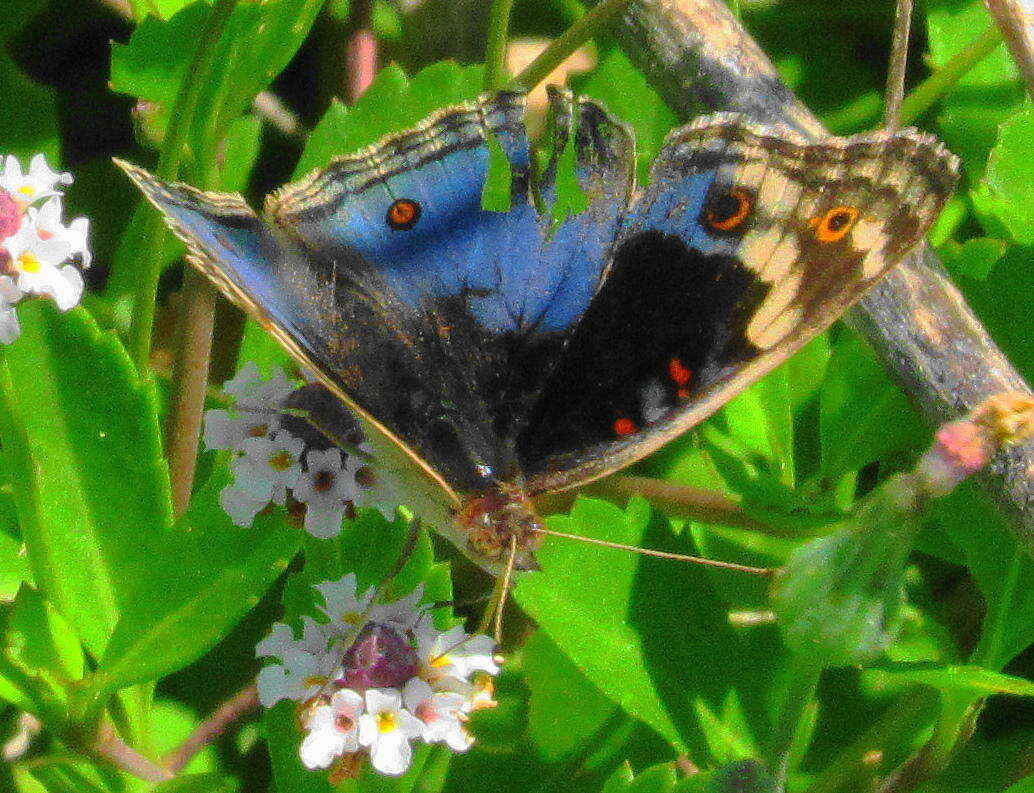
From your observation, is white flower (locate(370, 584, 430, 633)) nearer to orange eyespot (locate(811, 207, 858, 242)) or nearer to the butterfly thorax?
the butterfly thorax

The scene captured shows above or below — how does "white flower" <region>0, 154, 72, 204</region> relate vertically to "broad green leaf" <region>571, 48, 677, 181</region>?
above

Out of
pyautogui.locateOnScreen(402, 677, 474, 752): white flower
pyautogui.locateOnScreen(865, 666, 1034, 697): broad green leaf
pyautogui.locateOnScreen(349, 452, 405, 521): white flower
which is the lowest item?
pyautogui.locateOnScreen(865, 666, 1034, 697): broad green leaf

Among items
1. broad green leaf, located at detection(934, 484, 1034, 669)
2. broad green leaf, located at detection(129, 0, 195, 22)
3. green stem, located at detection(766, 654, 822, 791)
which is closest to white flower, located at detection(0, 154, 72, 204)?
broad green leaf, located at detection(129, 0, 195, 22)

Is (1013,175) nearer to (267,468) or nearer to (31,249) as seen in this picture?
(267,468)

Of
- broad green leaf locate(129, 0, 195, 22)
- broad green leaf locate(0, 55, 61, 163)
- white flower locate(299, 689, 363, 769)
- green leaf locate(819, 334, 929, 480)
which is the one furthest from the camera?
broad green leaf locate(0, 55, 61, 163)

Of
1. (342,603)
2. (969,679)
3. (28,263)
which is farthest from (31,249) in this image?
(969,679)

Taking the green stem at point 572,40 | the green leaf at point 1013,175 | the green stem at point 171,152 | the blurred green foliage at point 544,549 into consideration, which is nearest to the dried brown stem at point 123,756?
the blurred green foliage at point 544,549
